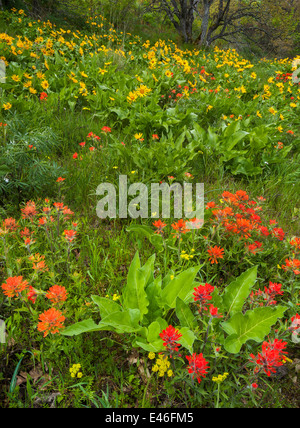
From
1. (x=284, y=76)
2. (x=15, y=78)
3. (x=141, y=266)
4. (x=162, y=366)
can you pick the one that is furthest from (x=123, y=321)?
(x=284, y=76)

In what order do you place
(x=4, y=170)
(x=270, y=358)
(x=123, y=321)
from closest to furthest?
(x=270, y=358)
(x=123, y=321)
(x=4, y=170)

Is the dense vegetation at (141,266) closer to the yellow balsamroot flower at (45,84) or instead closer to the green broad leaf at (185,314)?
the green broad leaf at (185,314)

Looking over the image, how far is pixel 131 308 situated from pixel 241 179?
1.99m

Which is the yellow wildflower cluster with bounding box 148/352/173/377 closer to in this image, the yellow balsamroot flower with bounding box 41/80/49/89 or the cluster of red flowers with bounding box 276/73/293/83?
the yellow balsamroot flower with bounding box 41/80/49/89

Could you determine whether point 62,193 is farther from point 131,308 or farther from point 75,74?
point 75,74

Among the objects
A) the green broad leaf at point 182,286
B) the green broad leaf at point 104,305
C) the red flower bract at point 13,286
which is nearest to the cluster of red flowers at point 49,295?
the red flower bract at point 13,286

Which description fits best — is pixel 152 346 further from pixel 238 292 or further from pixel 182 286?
pixel 238 292

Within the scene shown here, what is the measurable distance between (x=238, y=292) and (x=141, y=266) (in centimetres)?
65

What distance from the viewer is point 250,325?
4.51 feet

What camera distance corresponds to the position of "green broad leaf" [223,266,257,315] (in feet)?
5.00

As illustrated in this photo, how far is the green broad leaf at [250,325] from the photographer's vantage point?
132cm

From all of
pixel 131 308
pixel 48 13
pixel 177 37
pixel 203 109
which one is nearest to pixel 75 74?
pixel 203 109

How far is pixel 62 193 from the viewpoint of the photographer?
92.7 inches
